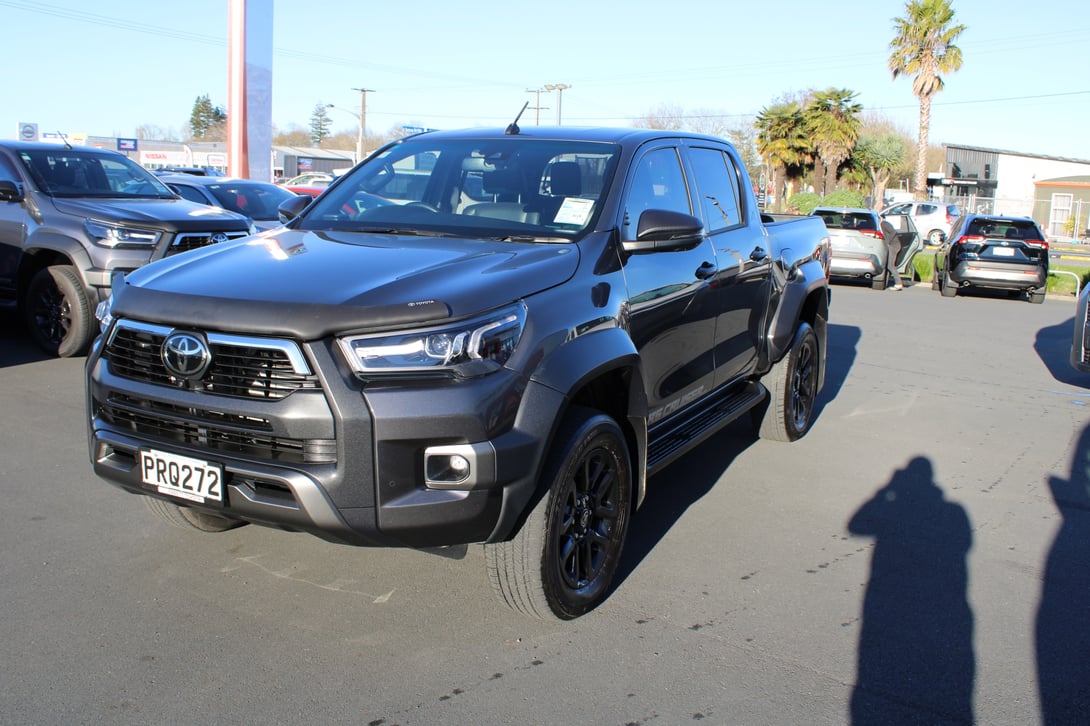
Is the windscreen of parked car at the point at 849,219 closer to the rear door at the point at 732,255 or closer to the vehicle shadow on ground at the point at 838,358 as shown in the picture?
the vehicle shadow on ground at the point at 838,358

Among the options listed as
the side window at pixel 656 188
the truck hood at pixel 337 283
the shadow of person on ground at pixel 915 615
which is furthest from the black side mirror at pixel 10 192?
the shadow of person on ground at pixel 915 615

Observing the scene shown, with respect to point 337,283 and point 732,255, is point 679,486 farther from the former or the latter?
point 337,283

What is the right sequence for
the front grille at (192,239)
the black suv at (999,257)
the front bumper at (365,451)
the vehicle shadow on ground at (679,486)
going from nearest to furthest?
the front bumper at (365,451) → the vehicle shadow on ground at (679,486) → the front grille at (192,239) → the black suv at (999,257)

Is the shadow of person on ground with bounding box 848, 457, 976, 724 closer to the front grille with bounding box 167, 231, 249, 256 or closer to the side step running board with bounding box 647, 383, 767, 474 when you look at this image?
the side step running board with bounding box 647, 383, 767, 474

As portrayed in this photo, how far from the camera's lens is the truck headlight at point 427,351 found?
10.2 feet

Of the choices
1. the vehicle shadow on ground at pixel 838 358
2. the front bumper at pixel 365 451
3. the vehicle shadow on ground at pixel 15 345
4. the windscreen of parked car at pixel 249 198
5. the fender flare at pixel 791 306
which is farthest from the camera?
the windscreen of parked car at pixel 249 198

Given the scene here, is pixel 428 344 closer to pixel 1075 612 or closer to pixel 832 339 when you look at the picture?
pixel 1075 612

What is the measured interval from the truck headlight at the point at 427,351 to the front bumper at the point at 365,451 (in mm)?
47

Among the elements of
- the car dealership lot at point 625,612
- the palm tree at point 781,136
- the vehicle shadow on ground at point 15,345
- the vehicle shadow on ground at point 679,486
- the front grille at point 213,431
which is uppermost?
the palm tree at point 781,136

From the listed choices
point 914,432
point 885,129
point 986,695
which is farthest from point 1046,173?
point 986,695

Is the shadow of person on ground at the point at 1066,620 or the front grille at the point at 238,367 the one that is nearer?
the front grille at the point at 238,367

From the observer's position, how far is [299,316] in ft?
10.2

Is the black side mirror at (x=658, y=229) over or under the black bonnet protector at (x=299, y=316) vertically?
over

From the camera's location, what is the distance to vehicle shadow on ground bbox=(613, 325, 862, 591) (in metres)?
4.63
